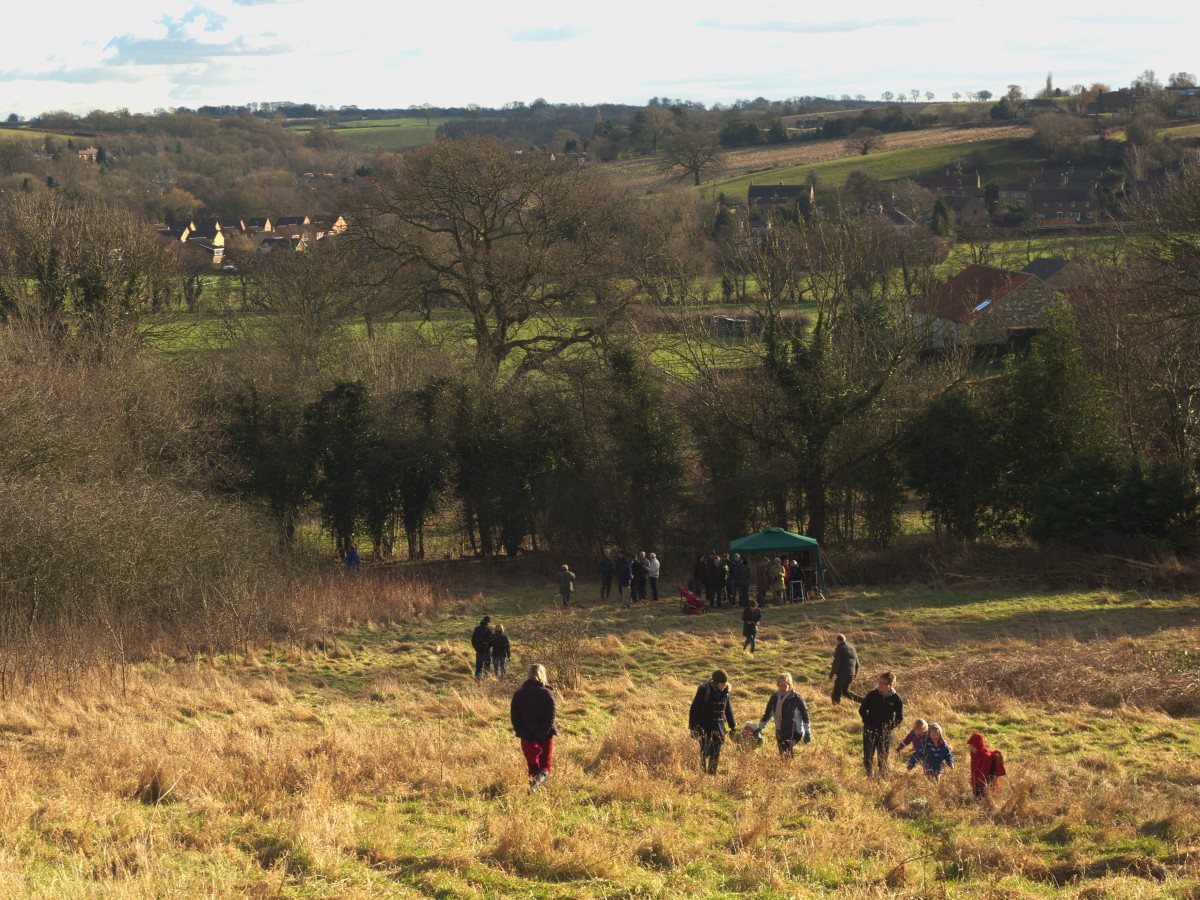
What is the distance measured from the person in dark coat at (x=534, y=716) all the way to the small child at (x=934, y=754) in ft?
11.7

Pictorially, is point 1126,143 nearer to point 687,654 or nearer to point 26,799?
point 687,654

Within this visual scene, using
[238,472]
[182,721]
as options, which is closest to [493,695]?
[182,721]

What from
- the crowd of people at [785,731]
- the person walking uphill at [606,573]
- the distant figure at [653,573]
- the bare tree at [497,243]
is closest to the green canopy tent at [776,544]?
the distant figure at [653,573]

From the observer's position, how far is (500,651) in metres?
15.8

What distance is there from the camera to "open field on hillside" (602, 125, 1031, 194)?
94312 mm

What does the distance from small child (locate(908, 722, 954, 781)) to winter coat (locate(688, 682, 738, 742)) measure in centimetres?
190

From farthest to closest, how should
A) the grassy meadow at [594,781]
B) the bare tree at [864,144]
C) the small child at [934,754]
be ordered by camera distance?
the bare tree at [864,144] → the small child at [934,754] → the grassy meadow at [594,781]

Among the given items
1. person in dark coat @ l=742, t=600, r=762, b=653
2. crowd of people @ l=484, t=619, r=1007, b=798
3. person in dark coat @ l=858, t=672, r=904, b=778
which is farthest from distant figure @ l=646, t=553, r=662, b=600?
person in dark coat @ l=858, t=672, r=904, b=778

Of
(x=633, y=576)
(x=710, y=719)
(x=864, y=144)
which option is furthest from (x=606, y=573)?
(x=864, y=144)

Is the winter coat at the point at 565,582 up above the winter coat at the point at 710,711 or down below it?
below

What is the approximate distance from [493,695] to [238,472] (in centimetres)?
1416

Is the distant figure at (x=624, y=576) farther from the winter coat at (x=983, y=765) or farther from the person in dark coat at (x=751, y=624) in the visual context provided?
the winter coat at (x=983, y=765)

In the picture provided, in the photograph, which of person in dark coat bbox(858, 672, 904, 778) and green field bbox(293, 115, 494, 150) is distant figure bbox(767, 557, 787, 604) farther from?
green field bbox(293, 115, 494, 150)

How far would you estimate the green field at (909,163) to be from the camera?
9512cm
